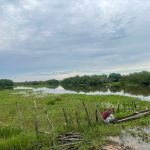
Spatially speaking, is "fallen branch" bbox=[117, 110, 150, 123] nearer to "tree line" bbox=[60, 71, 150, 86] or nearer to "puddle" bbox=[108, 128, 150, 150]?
"puddle" bbox=[108, 128, 150, 150]

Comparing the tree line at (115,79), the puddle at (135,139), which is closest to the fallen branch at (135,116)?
the puddle at (135,139)

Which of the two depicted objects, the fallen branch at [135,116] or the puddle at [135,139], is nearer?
the puddle at [135,139]

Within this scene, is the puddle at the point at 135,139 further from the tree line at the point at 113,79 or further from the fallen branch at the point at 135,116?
the tree line at the point at 113,79

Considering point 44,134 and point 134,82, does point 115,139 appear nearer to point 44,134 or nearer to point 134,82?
point 44,134

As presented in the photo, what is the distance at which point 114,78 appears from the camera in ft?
522

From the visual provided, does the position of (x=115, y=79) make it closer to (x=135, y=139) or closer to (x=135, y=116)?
(x=135, y=116)

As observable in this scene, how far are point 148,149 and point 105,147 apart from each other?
82.7 inches

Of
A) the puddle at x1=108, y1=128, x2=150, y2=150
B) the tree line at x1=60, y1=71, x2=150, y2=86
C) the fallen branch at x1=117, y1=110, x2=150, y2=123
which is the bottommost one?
the puddle at x1=108, y1=128, x2=150, y2=150

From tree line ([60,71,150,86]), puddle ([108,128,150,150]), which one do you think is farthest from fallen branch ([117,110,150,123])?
tree line ([60,71,150,86])

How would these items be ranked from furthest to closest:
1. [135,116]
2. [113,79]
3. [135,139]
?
[113,79]
[135,116]
[135,139]

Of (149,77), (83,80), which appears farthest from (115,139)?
(83,80)

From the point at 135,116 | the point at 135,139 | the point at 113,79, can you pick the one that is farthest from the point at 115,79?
the point at 135,139

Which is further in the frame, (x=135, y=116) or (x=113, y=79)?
(x=113, y=79)

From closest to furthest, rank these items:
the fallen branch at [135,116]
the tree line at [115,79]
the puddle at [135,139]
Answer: the puddle at [135,139] < the fallen branch at [135,116] < the tree line at [115,79]
